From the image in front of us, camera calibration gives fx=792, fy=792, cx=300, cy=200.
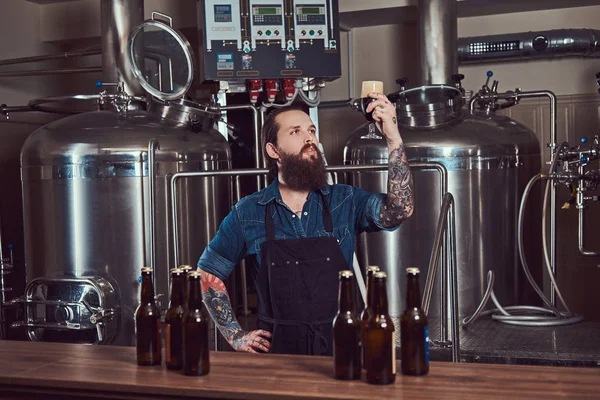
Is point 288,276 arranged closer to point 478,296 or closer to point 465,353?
point 465,353

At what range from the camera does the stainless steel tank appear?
436cm

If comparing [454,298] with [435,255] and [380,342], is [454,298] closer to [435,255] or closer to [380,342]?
[435,255]

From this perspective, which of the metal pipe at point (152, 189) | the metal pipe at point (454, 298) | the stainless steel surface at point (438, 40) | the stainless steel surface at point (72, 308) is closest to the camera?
the metal pipe at point (454, 298)

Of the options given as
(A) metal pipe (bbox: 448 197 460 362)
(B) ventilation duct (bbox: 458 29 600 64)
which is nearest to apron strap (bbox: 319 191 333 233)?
(A) metal pipe (bbox: 448 197 460 362)

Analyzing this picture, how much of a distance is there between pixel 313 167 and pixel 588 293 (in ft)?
11.4

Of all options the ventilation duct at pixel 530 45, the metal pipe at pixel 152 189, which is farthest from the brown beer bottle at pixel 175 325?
the ventilation duct at pixel 530 45

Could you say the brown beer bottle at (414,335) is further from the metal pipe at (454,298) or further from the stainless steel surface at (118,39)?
the stainless steel surface at (118,39)

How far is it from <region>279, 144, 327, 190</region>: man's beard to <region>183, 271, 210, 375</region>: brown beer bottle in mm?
841

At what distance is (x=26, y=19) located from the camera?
20.9 feet

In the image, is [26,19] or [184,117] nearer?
[184,117]

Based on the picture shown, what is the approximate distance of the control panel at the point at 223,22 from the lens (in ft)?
16.6

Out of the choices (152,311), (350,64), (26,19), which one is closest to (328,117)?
(350,64)

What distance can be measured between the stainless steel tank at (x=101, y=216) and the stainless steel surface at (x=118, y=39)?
0.27 meters

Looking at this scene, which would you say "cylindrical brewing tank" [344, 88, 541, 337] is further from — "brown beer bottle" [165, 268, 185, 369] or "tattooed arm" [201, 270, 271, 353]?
"brown beer bottle" [165, 268, 185, 369]
